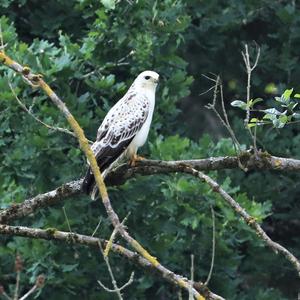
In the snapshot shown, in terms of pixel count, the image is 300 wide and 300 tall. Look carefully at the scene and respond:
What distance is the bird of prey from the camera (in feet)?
29.5

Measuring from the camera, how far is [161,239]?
12156mm

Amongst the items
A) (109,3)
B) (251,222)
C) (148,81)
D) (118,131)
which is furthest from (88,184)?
(109,3)

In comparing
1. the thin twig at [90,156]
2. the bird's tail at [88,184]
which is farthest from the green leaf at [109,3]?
the thin twig at [90,156]

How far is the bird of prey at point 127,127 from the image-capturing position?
899 cm

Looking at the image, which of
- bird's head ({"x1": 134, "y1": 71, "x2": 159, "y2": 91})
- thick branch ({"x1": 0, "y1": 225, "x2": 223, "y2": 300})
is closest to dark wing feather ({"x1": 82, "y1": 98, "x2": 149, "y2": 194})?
bird's head ({"x1": 134, "y1": 71, "x2": 159, "y2": 91})

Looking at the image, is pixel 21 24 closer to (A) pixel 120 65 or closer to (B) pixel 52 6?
(B) pixel 52 6

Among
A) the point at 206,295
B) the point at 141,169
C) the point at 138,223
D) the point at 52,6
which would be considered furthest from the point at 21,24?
the point at 206,295

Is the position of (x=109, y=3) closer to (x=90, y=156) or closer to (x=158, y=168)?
(x=158, y=168)

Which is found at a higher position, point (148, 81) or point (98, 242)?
point (98, 242)

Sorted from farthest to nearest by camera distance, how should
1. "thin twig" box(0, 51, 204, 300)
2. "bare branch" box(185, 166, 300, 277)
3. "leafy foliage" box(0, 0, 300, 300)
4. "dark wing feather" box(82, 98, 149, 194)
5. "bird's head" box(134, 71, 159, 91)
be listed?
"leafy foliage" box(0, 0, 300, 300), "bird's head" box(134, 71, 159, 91), "dark wing feather" box(82, 98, 149, 194), "bare branch" box(185, 166, 300, 277), "thin twig" box(0, 51, 204, 300)

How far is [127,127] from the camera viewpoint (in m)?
9.41

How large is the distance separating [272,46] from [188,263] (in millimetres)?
3631

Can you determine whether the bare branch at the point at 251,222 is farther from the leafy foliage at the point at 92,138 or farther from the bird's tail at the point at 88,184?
the leafy foliage at the point at 92,138

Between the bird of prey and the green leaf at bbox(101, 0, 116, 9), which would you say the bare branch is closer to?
the bird of prey
